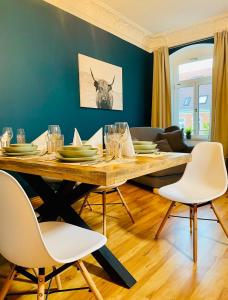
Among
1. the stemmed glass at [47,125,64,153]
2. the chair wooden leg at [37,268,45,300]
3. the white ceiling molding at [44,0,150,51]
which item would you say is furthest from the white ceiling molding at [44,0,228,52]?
the chair wooden leg at [37,268,45,300]

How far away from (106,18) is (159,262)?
12.1 feet

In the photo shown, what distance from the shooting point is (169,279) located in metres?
1.44

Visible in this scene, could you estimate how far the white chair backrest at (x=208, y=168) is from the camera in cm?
187

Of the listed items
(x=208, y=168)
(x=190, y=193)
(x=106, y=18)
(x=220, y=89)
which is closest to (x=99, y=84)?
(x=106, y=18)

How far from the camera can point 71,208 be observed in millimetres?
1402

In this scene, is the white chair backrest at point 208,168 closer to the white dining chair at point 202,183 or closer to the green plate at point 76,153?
the white dining chair at point 202,183

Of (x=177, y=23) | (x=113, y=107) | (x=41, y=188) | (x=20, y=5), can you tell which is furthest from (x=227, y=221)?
(x=177, y=23)

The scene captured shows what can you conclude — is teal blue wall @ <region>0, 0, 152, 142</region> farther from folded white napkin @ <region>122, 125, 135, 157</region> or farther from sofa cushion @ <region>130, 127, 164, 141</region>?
folded white napkin @ <region>122, 125, 135, 157</region>

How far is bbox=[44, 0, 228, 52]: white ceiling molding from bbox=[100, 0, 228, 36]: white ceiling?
89 millimetres

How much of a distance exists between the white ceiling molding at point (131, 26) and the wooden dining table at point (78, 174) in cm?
269

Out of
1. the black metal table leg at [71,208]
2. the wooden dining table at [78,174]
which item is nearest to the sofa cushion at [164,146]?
the wooden dining table at [78,174]

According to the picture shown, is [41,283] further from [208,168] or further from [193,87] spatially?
[193,87]

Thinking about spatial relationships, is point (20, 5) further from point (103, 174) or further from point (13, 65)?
point (103, 174)

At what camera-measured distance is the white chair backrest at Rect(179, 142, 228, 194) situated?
187 cm
